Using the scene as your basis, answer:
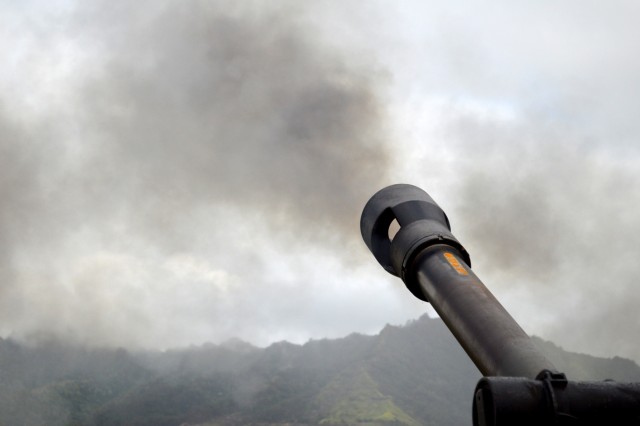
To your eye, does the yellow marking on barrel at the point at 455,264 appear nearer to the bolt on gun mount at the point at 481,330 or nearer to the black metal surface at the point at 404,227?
the bolt on gun mount at the point at 481,330

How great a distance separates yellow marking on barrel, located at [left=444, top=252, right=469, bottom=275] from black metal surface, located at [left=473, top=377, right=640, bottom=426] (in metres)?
3.15

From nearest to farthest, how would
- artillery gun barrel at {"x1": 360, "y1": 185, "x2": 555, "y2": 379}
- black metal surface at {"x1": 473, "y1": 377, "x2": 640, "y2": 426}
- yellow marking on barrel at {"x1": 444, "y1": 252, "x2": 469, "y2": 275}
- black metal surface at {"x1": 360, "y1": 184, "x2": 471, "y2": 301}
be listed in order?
1. black metal surface at {"x1": 473, "y1": 377, "x2": 640, "y2": 426}
2. artillery gun barrel at {"x1": 360, "y1": 185, "x2": 555, "y2": 379}
3. yellow marking on barrel at {"x1": 444, "y1": 252, "x2": 469, "y2": 275}
4. black metal surface at {"x1": 360, "y1": 184, "x2": 471, "y2": 301}

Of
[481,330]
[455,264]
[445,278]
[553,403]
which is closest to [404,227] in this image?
[455,264]

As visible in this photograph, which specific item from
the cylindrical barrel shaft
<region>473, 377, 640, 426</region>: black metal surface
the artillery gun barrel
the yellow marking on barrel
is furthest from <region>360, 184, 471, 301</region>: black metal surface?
<region>473, 377, 640, 426</region>: black metal surface

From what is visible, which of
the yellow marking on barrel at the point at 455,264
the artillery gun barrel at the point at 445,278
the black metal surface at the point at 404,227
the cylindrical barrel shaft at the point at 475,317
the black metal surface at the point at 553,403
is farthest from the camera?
the black metal surface at the point at 404,227

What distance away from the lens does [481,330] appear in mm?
8391

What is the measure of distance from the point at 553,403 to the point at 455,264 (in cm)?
373

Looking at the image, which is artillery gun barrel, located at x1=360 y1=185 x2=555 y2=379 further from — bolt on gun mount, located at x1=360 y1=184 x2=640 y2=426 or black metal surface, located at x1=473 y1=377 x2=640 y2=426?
black metal surface, located at x1=473 y1=377 x2=640 y2=426

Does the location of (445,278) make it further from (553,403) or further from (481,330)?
(553,403)

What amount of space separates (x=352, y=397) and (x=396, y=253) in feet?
635

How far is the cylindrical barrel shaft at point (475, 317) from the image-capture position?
7688 mm

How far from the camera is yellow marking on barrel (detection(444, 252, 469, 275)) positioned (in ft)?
31.9

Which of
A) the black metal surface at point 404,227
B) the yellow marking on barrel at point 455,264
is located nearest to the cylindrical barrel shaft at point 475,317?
the yellow marking on barrel at point 455,264

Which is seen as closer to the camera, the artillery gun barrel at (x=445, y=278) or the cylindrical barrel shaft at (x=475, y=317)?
the cylindrical barrel shaft at (x=475, y=317)
